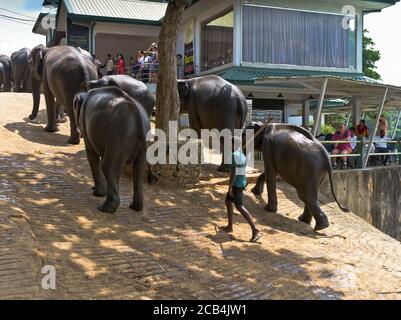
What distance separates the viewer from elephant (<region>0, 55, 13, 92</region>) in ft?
64.6

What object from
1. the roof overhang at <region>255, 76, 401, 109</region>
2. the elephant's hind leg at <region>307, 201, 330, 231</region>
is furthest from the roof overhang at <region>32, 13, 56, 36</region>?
the elephant's hind leg at <region>307, 201, 330, 231</region>

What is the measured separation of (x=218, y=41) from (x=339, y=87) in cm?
592

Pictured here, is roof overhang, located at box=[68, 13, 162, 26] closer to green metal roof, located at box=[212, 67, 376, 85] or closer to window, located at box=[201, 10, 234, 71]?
window, located at box=[201, 10, 234, 71]

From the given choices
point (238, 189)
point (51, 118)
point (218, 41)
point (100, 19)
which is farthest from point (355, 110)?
point (100, 19)

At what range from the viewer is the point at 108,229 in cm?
647

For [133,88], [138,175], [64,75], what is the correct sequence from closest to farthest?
[138,175] < [133,88] < [64,75]

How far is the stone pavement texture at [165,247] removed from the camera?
16.8 ft

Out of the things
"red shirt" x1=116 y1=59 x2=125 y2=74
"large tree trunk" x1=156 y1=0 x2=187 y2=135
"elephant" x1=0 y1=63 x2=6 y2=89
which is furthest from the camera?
"red shirt" x1=116 y1=59 x2=125 y2=74

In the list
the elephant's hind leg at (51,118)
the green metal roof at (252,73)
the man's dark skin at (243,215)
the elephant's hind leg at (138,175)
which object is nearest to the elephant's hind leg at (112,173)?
the elephant's hind leg at (138,175)

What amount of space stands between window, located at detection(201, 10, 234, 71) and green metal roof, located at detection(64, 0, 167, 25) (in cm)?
423

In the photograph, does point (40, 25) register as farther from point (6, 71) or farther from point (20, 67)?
point (20, 67)

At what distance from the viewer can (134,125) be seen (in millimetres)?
6875
